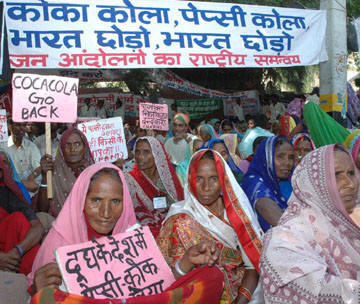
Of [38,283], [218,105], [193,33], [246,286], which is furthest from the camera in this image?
[218,105]

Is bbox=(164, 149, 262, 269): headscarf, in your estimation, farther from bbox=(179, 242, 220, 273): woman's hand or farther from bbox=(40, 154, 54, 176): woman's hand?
bbox=(40, 154, 54, 176): woman's hand

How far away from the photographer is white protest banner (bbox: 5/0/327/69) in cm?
483

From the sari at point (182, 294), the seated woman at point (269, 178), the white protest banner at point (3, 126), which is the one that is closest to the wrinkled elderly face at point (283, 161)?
the seated woman at point (269, 178)

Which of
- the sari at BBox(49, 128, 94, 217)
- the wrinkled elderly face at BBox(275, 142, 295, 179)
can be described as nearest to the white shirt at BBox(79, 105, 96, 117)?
the sari at BBox(49, 128, 94, 217)

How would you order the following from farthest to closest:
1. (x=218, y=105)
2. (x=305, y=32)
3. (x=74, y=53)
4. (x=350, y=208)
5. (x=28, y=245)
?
(x=218, y=105)
(x=305, y=32)
(x=74, y=53)
(x=28, y=245)
(x=350, y=208)

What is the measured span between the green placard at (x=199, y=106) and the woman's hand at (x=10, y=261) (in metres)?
11.3

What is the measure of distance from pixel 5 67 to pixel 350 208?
401cm

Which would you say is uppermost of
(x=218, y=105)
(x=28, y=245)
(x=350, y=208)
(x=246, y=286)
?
(x=218, y=105)

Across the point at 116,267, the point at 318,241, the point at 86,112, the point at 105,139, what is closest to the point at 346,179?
the point at 318,241

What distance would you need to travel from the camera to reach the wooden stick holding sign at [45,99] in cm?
393

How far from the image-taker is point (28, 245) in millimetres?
2904

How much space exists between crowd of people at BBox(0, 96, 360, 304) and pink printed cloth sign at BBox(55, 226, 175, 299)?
2.8 inches

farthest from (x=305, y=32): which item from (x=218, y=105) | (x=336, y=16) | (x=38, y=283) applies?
(x=218, y=105)

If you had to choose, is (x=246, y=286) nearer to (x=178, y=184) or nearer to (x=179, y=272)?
(x=179, y=272)
